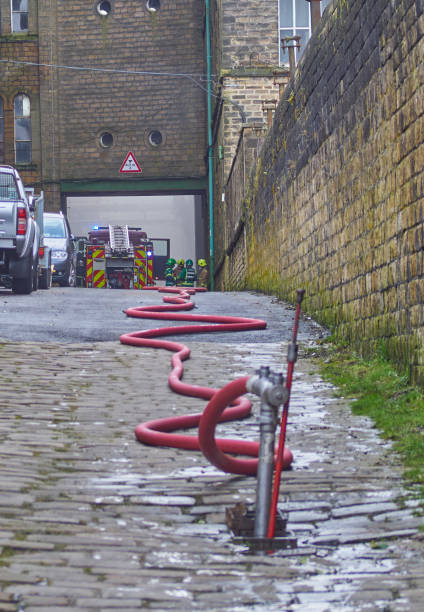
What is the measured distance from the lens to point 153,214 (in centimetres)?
4859

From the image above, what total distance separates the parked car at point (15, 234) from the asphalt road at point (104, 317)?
15.8 inches

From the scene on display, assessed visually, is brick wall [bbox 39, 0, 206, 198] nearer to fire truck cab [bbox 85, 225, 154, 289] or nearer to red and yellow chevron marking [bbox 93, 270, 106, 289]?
fire truck cab [bbox 85, 225, 154, 289]

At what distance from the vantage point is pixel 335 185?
32.8 feet

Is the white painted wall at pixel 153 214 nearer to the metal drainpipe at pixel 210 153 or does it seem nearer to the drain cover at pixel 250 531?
the metal drainpipe at pixel 210 153

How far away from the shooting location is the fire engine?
33.8m

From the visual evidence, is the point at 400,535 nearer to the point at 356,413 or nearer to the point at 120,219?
the point at 356,413

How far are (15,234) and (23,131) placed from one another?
2181cm

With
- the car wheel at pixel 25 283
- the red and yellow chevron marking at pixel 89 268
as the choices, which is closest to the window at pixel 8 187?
the car wheel at pixel 25 283

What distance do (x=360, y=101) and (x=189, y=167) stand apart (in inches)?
1095

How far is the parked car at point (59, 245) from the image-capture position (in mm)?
28447

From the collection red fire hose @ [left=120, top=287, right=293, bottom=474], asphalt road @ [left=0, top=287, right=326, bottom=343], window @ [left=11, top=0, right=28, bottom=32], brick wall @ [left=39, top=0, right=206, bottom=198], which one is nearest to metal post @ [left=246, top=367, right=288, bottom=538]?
red fire hose @ [left=120, top=287, right=293, bottom=474]

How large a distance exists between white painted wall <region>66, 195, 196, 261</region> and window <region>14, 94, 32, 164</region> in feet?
32.0

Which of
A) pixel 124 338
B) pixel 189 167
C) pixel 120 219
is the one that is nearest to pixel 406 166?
pixel 124 338

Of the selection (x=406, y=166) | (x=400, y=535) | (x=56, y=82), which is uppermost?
(x=56, y=82)
